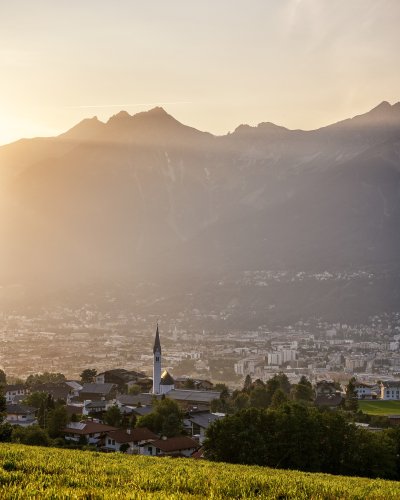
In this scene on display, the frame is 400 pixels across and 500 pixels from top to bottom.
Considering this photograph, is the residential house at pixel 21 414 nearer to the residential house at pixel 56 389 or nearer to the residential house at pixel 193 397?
the residential house at pixel 56 389

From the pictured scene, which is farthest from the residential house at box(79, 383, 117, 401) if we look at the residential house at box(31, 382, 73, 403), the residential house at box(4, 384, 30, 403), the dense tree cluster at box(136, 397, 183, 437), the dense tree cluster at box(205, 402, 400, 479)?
the dense tree cluster at box(205, 402, 400, 479)

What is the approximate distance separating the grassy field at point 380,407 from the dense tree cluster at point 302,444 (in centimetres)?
4057

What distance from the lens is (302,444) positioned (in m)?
35.1

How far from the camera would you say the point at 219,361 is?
14900 cm

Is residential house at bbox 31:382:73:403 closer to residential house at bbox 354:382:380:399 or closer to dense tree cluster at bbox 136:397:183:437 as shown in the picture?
dense tree cluster at bbox 136:397:183:437

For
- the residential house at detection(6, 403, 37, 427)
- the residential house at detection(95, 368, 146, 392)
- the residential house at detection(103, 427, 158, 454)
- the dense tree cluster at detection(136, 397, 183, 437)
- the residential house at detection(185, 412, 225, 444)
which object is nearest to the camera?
the residential house at detection(103, 427, 158, 454)

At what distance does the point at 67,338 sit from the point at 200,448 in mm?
142857

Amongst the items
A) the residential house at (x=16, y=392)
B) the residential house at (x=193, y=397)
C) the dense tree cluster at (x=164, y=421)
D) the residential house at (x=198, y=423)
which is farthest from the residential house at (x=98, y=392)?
the dense tree cluster at (x=164, y=421)

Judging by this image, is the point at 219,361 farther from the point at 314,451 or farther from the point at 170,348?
the point at 314,451

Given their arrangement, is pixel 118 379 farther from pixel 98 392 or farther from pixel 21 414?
pixel 21 414

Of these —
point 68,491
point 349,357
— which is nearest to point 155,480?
point 68,491

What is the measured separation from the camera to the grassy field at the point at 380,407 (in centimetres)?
7706

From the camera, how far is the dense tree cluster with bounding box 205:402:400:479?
34.6m

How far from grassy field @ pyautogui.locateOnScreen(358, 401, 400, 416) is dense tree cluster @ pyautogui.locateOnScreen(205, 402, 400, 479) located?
133 ft
